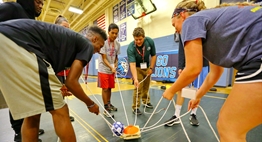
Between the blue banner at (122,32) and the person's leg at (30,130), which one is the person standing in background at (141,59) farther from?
the blue banner at (122,32)

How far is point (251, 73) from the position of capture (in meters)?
0.52

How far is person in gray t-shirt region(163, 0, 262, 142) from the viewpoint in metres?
0.51

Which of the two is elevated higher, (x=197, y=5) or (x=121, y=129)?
(x=197, y=5)

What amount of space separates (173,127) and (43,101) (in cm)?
138

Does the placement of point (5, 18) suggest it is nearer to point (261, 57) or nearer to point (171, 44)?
point (261, 57)

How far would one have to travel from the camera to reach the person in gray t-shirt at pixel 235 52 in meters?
0.51

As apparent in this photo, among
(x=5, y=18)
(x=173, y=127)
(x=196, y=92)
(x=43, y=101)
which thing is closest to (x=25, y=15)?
(x=5, y=18)

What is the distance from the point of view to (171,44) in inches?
189

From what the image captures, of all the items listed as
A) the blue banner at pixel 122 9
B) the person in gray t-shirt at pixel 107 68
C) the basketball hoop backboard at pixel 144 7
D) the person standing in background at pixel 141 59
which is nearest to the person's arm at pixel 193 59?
the person standing in background at pixel 141 59

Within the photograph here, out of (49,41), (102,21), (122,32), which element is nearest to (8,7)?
(49,41)

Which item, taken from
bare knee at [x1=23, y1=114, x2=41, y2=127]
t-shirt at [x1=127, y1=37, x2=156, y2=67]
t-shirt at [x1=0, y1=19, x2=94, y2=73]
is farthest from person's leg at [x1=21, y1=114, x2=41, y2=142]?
t-shirt at [x1=127, y1=37, x2=156, y2=67]

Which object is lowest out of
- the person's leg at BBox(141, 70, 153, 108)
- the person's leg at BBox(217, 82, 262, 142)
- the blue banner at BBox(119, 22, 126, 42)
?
the person's leg at BBox(141, 70, 153, 108)

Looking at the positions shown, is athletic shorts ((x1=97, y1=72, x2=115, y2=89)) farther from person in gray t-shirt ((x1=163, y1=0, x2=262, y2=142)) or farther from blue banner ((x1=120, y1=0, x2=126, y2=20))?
blue banner ((x1=120, y1=0, x2=126, y2=20))

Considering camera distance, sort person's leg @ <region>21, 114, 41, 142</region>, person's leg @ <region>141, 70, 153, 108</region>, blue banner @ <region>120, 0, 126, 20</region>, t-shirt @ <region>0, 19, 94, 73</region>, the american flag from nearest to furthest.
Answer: t-shirt @ <region>0, 19, 94, 73</region> < person's leg @ <region>21, 114, 41, 142</region> < person's leg @ <region>141, 70, 153, 108</region> < blue banner @ <region>120, 0, 126, 20</region> < the american flag
